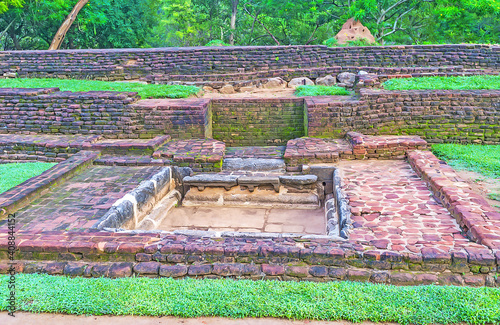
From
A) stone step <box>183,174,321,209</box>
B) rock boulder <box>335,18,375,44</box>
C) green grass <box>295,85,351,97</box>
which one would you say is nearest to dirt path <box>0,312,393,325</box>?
stone step <box>183,174,321,209</box>

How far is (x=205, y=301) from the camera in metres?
2.88

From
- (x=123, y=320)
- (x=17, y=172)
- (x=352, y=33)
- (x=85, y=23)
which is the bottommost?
(x=123, y=320)

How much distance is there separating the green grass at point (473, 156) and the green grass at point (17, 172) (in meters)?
5.23

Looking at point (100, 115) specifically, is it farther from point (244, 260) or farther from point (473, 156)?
point (473, 156)

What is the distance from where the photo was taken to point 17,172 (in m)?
5.38

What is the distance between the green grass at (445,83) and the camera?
24.7ft

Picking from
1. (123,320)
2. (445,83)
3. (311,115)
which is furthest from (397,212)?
(445,83)

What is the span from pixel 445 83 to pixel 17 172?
715cm

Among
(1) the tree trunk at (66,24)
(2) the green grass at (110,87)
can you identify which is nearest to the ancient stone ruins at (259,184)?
(2) the green grass at (110,87)

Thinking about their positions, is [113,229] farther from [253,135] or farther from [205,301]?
[253,135]

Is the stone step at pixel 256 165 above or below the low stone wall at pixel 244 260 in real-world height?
above

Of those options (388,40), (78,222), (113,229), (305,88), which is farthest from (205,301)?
(388,40)

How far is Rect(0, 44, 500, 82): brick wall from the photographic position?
985cm

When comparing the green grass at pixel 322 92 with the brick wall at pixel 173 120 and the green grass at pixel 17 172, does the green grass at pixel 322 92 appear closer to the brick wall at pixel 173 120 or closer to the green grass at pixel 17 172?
the brick wall at pixel 173 120
